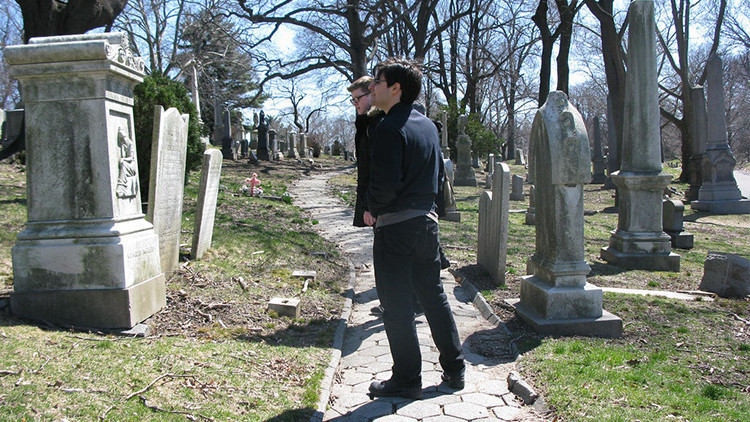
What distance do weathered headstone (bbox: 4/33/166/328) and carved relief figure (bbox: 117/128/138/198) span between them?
0.42 feet

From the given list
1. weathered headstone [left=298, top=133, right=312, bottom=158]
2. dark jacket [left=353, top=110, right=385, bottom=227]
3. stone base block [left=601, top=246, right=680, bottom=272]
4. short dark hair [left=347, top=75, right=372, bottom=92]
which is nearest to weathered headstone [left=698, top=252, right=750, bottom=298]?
stone base block [left=601, top=246, right=680, bottom=272]

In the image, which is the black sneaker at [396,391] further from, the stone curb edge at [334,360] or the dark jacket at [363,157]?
the dark jacket at [363,157]

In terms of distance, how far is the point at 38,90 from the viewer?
4227 millimetres

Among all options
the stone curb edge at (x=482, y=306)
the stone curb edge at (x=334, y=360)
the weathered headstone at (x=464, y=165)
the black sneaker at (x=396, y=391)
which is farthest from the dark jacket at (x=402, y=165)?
the weathered headstone at (x=464, y=165)

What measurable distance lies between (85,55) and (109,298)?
2.03 m

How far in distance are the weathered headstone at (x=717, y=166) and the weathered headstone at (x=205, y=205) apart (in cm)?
1545

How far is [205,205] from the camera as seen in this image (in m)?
6.81

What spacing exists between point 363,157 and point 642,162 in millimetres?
5914

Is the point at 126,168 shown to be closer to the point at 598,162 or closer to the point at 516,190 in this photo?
the point at 516,190

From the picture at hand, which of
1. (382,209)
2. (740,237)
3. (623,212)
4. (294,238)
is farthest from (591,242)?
(382,209)

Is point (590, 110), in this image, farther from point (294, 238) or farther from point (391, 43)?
point (294, 238)

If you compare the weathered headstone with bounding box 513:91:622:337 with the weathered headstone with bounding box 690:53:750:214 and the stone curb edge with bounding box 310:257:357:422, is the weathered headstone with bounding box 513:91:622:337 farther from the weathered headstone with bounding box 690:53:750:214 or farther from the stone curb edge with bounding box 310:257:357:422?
the weathered headstone with bounding box 690:53:750:214

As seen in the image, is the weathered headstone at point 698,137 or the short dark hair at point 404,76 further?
the weathered headstone at point 698,137

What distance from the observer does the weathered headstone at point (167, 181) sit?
225 inches
